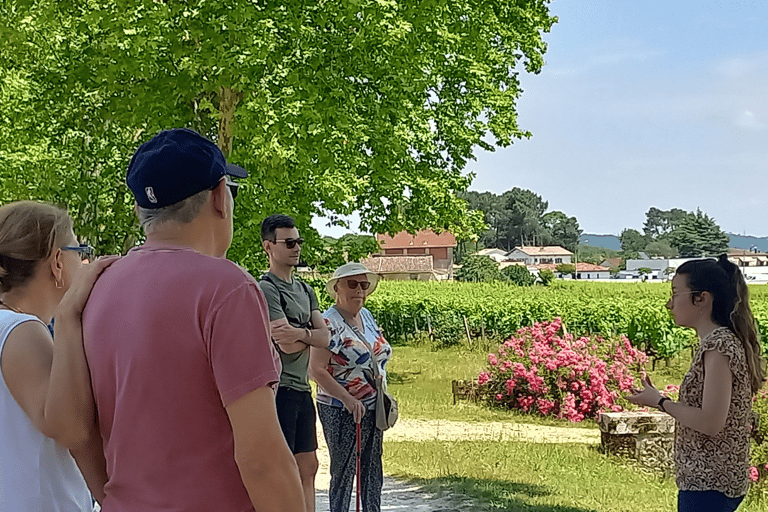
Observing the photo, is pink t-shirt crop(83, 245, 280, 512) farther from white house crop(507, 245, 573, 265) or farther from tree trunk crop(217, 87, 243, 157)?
white house crop(507, 245, 573, 265)

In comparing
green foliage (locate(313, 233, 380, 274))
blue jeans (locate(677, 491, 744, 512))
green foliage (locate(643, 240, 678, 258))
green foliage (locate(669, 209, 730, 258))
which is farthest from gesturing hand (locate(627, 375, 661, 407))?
green foliage (locate(643, 240, 678, 258))

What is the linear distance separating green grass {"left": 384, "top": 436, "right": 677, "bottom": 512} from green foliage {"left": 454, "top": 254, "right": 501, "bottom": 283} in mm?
46371

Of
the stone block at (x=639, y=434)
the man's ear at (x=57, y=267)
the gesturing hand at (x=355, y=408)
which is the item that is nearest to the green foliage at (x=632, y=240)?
the stone block at (x=639, y=434)

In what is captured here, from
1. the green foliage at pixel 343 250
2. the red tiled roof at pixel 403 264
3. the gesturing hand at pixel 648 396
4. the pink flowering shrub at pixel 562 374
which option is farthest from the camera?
the red tiled roof at pixel 403 264

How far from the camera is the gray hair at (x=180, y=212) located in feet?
7.18

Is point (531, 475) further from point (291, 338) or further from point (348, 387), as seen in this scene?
point (291, 338)

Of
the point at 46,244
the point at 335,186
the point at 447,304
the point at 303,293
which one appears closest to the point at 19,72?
the point at 335,186

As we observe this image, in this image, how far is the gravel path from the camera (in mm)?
8133

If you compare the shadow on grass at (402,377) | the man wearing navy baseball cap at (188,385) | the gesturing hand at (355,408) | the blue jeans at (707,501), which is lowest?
the shadow on grass at (402,377)

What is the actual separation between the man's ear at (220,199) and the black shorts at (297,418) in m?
3.58

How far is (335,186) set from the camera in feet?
37.5

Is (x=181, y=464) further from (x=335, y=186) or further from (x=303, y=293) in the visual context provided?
(x=335, y=186)

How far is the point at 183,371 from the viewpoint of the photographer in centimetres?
204

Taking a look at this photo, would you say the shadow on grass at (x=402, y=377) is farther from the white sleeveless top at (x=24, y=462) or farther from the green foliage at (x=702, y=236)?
the green foliage at (x=702, y=236)
